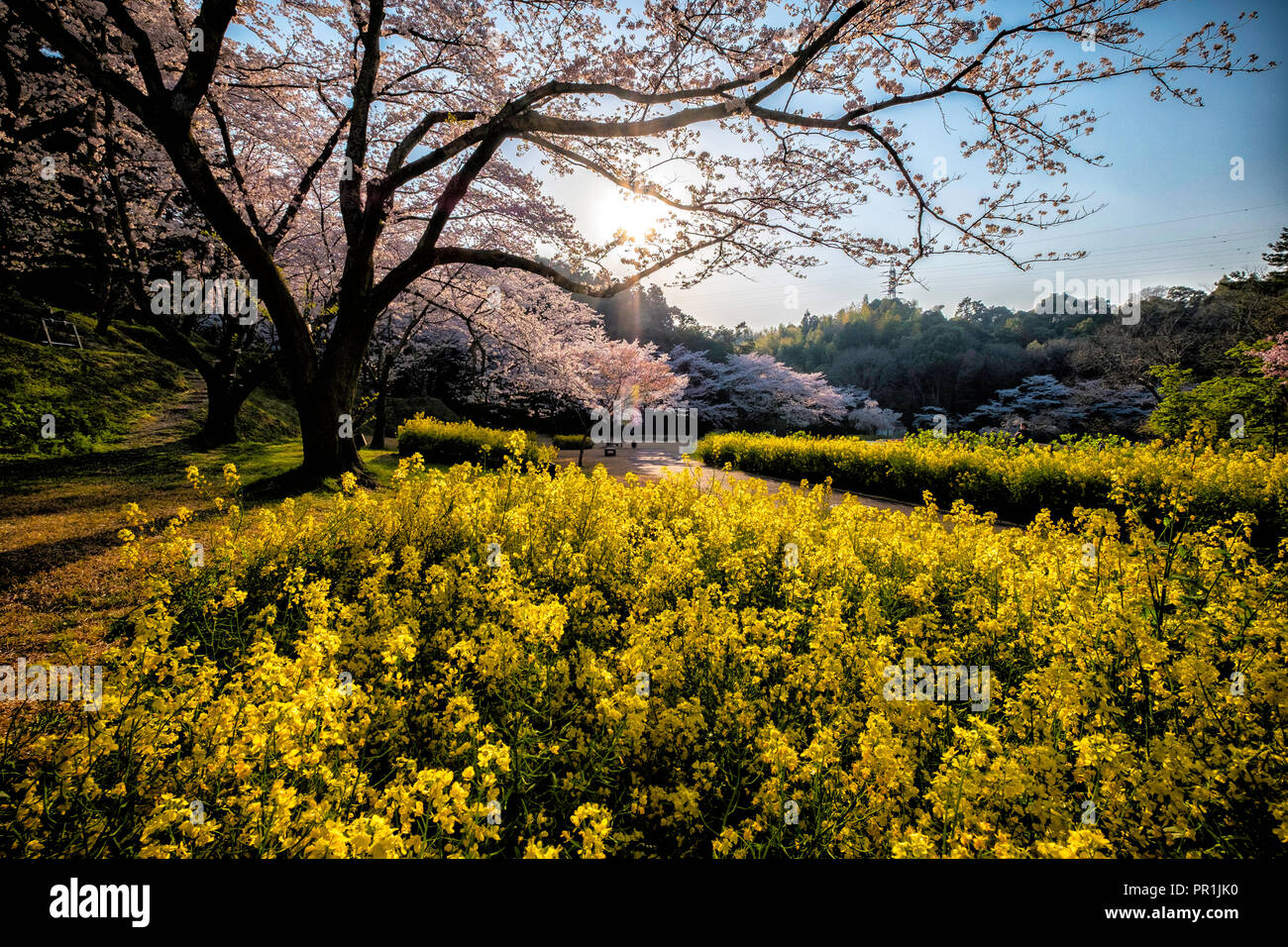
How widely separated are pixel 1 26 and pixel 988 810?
58.2 ft

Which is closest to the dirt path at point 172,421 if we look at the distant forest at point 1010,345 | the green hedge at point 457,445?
the green hedge at point 457,445

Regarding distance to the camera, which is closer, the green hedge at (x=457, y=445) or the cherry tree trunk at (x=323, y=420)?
the cherry tree trunk at (x=323, y=420)

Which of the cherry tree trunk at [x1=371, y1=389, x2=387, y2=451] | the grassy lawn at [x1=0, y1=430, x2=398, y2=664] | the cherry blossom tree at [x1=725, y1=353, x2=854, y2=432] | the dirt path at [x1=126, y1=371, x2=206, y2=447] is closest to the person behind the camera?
the grassy lawn at [x1=0, y1=430, x2=398, y2=664]

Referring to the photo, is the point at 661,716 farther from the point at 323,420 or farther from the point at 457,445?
the point at 457,445

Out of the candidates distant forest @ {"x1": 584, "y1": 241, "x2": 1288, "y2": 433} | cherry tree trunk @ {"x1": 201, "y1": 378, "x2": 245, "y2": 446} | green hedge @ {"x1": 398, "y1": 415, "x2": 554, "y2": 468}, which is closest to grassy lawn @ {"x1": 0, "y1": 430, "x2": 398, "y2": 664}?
cherry tree trunk @ {"x1": 201, "y1": 378, "x2": 245, "y2": 446}

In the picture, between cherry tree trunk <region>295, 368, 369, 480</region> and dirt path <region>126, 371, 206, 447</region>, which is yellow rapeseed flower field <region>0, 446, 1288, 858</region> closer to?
cherry tree trunk <region>295, 368, 369, 480</region>

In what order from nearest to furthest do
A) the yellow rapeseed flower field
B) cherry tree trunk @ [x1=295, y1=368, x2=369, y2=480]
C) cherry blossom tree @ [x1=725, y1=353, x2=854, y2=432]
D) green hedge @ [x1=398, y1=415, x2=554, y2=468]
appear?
the yellow rapeseed flower field, cherry tree trunk @ [x1=295, y1=368, x2=369, y2=480], green hedge @ [x1=398, y1=415, x2=554, y2=468], cherry blossom tree @ [x1=725, y1=353, x2=854, y2=432]

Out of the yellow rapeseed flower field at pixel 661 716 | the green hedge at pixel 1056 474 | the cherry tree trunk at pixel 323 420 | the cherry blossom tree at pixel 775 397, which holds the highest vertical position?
the cherry blossom tree at pixel 775 397

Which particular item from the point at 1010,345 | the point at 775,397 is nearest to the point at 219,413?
the point at 775,397

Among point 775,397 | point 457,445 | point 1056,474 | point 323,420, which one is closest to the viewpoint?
point 323,420

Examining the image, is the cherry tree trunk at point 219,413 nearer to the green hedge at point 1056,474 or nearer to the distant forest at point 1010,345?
the green hedge at point 1056,474

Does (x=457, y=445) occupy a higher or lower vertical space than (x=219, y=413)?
lower

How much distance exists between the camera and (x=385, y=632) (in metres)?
2.87

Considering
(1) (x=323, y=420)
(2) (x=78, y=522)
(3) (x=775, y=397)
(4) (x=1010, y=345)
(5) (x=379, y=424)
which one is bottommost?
(2) (x=78, y=522)
